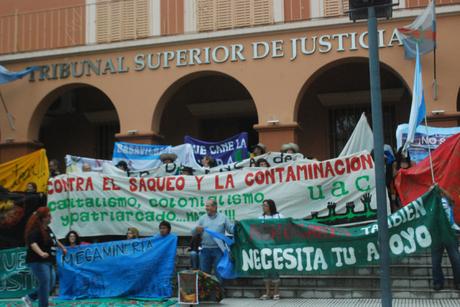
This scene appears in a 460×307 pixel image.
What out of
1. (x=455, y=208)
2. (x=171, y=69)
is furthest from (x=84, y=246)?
(x=455, y=208)

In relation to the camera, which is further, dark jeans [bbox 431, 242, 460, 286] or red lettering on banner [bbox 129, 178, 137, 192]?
red lettering on banner [bbox 129, 178, 137, 192]

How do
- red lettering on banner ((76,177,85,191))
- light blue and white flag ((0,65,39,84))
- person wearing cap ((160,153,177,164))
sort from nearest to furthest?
red lettering on banner ((76,177,85,191)) < person wearing cap ((160,153,177,164)) < light blue and white flag ((0,65,39,84))

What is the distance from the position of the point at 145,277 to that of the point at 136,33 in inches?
274

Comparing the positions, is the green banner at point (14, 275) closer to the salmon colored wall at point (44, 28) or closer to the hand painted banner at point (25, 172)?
the hand painted banner at point (25, 172)

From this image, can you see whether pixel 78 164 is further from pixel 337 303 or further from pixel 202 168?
pixel 337 303

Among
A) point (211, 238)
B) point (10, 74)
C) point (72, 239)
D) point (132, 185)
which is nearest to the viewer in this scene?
point (211, 238)

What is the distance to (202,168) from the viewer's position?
40.8ft

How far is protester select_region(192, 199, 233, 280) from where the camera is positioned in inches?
383

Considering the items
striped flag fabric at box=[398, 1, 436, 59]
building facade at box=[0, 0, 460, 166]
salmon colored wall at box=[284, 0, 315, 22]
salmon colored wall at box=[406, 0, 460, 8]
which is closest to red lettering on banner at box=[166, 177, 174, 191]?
building facade at box=[0, 0, 460, 166]

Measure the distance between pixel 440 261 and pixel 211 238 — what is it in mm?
3448

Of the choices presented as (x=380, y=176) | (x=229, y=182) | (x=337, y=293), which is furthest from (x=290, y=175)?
(x=380, y=176)

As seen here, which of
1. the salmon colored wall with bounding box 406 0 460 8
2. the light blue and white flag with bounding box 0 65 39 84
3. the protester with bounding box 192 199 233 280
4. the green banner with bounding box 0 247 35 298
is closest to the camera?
the protester with bounding box 192 199 233 280

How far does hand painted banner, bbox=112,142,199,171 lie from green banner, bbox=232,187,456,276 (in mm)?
3992

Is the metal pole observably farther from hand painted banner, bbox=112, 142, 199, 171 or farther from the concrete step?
hand painted banner, bbox=112, 142, 199, 171
